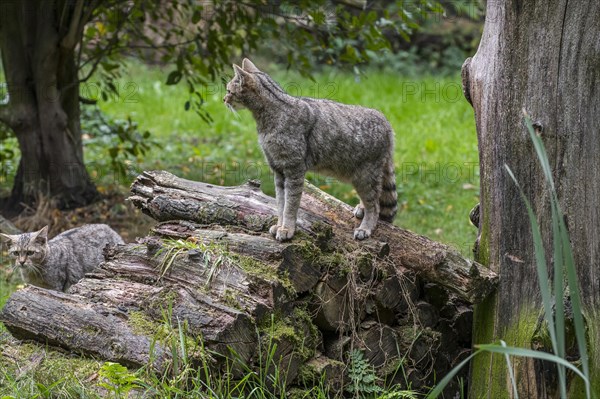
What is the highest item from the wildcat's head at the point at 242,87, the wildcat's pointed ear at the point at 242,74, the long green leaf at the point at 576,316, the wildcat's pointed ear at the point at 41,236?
the wildcat's pointed ear at the point at 242,74

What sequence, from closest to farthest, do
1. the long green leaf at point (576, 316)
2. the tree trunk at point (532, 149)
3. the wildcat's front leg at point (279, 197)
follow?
the long green leaf at point (576, 316) → the tree trunk at point (532, 149) → the wildcat's front leg at point (279, 197)

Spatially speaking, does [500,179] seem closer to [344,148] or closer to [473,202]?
[344,148]

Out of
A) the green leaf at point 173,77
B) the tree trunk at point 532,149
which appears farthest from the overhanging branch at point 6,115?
the tree trunk at point 532,149

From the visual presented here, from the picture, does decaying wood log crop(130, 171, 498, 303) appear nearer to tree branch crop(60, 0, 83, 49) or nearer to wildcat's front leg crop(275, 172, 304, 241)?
wildcat's front leg crop(275, 172, 304, 241)

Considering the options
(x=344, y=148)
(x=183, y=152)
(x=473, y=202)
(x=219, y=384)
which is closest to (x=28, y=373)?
(x=219, y=384)

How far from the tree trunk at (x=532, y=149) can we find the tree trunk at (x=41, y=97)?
485 centimetres

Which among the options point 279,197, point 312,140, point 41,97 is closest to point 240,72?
point 312,140

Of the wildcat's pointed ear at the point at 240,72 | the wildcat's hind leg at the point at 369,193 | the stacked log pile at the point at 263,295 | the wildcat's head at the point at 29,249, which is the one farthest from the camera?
the wildcat's head at the point at 29,249

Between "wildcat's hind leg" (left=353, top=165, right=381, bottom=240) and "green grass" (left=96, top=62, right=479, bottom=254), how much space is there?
1.73 metres

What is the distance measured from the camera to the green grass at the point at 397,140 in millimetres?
8711

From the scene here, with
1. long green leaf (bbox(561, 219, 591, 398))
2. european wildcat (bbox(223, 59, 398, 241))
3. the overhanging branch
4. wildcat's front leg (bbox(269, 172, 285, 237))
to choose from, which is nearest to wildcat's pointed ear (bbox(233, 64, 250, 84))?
european wildcat (bbox(223, 59, 398, 241))

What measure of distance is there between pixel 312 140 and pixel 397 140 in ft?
16.7

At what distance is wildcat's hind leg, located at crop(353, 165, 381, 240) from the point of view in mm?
5083

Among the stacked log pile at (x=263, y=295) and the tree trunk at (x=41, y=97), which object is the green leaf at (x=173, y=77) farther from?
the stacked log pile at (x=263, y=295)
